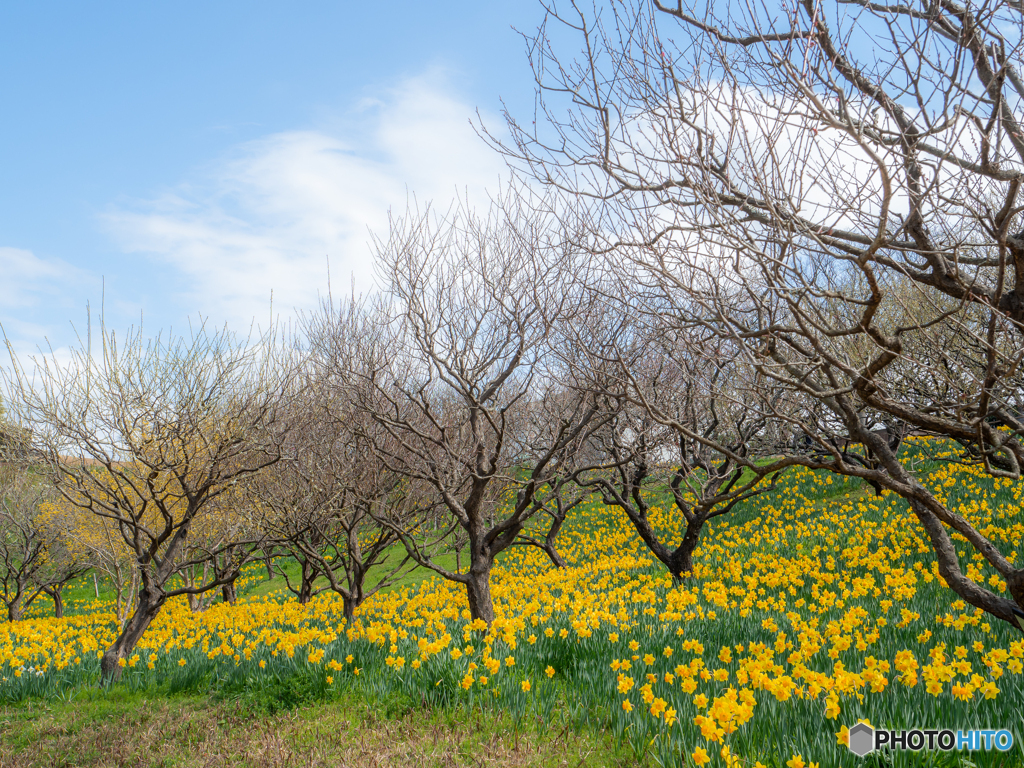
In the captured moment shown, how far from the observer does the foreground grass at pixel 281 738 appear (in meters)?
4.05

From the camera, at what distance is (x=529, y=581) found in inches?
485

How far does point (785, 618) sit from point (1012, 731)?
148 inches

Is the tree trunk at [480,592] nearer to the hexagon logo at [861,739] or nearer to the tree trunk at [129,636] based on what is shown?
the tree trunk at [129,636]

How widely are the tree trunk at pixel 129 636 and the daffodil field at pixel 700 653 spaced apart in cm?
22

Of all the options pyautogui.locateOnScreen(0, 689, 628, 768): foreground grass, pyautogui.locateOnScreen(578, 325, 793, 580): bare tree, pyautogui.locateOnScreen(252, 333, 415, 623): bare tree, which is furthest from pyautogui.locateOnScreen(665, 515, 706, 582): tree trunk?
pyautogui.locateOnScreen(0, 689, 628, 768): foreground grass

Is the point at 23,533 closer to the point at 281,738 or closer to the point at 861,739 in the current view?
the point at 281,738

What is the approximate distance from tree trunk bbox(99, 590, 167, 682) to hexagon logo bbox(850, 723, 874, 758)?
682 centimetres

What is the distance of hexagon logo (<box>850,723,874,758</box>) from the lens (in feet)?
10.8

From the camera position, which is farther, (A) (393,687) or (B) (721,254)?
(A) (393,687)

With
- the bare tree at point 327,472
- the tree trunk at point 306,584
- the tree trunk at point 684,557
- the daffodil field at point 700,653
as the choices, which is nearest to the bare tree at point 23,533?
the daffodil field at point 700,653

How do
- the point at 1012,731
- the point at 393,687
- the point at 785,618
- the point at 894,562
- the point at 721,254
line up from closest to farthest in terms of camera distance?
the point at 1012,731
the point at 721,254
the point at 393,687
the point at 785,618
the point at 894,562

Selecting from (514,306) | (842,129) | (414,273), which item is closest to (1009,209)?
(842,129)

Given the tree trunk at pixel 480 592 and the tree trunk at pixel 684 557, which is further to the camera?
the tree trunk at pixel 684 557

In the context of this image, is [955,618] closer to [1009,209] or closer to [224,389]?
[1009,209]
